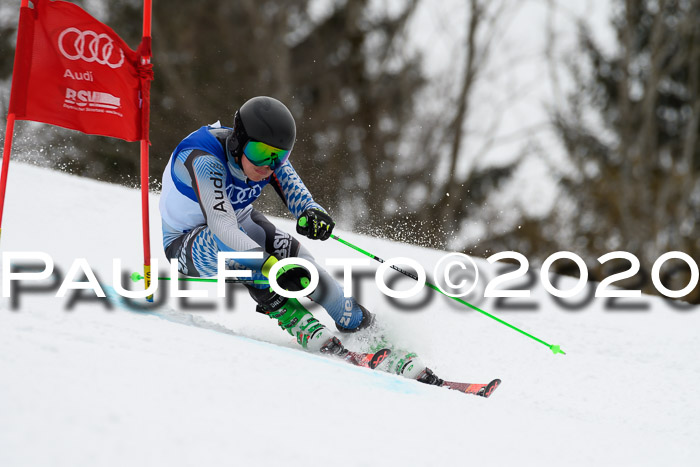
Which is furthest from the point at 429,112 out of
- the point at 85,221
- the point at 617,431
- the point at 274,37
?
the point at 617,431

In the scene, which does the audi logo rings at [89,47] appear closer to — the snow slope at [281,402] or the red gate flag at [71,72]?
the red gate flag at [71,72]

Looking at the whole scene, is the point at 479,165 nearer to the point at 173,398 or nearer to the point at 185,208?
the point at 185,208

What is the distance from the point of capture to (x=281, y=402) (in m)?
2.21

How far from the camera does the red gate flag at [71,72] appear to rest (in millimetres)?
3385

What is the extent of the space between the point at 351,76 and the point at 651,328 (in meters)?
14.1

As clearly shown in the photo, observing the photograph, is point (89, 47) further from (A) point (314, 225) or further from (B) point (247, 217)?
(A) point (314, 225)

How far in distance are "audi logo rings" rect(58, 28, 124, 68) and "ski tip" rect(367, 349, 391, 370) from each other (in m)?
1.86

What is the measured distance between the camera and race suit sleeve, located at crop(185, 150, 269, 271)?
330 centimetres

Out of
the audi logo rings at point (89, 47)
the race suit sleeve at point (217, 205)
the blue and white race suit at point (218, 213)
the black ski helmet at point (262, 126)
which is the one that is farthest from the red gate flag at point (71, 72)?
the black ski helmet at point (262, 126)

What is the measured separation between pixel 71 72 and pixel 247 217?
1.07 metres

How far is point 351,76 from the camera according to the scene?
18.8 metres

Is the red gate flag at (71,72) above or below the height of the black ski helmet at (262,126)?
above

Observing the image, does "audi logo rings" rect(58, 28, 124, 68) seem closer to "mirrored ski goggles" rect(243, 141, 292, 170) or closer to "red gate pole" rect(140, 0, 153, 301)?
"red gate pole" rect(140, 0, 153, 301)

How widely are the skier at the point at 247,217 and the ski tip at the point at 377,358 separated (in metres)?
0.11
